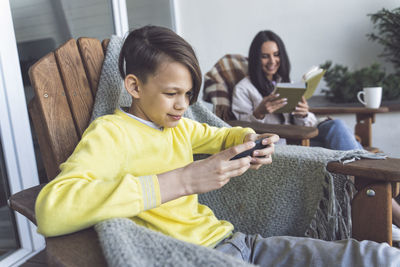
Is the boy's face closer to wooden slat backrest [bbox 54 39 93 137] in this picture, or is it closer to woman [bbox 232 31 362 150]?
wooden slat backrest [bbox 54 39 93 137]

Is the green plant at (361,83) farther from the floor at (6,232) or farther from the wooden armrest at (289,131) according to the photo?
the floor at (6,232)

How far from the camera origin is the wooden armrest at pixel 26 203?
25.0 inches

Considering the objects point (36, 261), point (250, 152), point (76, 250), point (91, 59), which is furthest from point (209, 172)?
point (36, 261)

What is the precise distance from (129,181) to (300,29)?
2.68 meters

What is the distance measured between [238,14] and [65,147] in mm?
2484

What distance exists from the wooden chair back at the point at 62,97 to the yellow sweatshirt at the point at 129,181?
0.58 feet

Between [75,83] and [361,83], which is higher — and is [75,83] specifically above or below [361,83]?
above

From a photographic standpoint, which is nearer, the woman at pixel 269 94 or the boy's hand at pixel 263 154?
the boy's hand at pixel 263 154

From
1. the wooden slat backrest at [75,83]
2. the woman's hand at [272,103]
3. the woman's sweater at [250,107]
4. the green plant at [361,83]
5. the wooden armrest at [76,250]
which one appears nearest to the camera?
the wooden armrest at [76,250]

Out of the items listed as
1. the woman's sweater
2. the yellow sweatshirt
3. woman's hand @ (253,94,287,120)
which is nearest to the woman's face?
the woman's sweater

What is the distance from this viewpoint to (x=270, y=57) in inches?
74.3

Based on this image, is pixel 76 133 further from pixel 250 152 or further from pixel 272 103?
pixel 272 103

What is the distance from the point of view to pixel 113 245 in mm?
472

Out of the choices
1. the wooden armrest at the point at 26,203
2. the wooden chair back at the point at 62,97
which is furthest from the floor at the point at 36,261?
the wooden armrest at the point at 26,203
